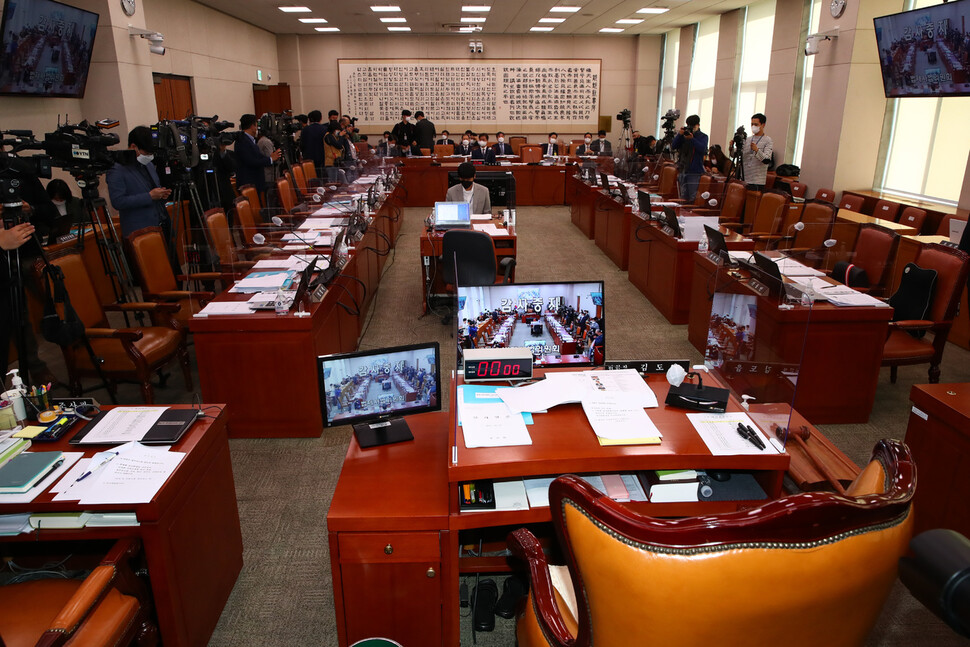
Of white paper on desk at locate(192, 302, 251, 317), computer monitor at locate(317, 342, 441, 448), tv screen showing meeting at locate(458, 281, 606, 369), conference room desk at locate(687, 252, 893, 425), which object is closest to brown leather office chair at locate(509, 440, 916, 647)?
computer monitor at locate(317, 342, 441, 448)

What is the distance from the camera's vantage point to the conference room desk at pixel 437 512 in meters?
1.77

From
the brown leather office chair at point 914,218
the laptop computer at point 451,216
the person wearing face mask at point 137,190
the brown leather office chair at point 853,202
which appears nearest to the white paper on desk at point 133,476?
the person wearing face mask at point 137,190

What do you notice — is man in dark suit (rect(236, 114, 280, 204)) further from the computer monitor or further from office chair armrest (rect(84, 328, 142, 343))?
the computer monitor

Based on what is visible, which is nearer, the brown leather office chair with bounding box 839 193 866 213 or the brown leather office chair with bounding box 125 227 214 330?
the brown leather office chair with bounding box 125 227 214 330

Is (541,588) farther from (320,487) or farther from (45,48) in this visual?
(45,48)

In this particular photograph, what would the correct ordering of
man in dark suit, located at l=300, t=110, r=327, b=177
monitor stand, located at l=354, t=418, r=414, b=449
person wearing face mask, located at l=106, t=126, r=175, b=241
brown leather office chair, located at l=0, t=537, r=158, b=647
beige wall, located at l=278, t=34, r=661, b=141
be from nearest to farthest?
brown leather office chair, located at l=0, t=537, r=158, b=647 < monitor stand, located at l=354, t=418, r=414, b=449 < person wearing face mask, located at l=106, t=126, r=175, b=241 < man in dark suit, located at l=300, t=110, r=327, b=177 < beige wall, located at l=278, t=34, r=661, b=141

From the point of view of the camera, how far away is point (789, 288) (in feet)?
10.9

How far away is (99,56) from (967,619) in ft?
25.7

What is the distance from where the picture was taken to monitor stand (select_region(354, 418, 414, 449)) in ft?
7.09

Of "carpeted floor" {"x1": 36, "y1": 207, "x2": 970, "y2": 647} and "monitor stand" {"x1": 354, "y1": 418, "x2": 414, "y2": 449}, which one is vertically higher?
"monitor stand" {"x1": 354, "y1": 418, "x2": 414, "y2": 449}

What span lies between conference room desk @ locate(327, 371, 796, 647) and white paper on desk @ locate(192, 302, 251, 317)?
1.65 m

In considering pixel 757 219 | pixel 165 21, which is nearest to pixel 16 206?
pixel 757 219

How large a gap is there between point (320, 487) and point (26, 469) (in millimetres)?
1345

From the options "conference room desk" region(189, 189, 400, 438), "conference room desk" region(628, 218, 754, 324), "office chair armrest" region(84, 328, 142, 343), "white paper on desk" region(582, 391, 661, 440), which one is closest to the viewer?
"white paper on desk" region(582, 391, 661, 440)
